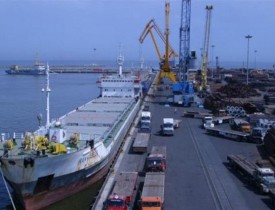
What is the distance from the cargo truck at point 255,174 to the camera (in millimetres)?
17164

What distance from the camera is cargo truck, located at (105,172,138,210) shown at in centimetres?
1474

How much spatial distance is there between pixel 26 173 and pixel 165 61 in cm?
4379

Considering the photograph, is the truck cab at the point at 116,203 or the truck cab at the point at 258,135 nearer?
the truck cab at the point at 116,203

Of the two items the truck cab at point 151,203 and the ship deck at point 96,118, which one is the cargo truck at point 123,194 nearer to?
the truck cab at point 151,203

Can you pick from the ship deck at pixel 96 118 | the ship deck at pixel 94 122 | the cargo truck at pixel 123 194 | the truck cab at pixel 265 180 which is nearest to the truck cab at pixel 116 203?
the cargo truck at pixel 123 194

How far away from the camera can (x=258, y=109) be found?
41.4m

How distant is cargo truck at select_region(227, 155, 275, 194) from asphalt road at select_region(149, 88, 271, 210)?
1.06 ft

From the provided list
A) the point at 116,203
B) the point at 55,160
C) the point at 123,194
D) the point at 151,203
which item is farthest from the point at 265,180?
the point at 55,160

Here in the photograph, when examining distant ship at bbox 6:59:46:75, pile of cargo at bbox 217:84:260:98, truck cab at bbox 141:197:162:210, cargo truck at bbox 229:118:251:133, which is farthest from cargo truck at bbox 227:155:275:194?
distant ship at bbox 6:59:46:75

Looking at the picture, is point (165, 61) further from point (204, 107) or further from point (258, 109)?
point (258, 109)

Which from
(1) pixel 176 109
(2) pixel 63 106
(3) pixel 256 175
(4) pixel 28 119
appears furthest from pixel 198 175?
(2) pixel 63 106

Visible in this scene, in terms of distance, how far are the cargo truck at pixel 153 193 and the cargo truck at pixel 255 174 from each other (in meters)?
3.95

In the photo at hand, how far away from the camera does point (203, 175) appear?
1988 cm

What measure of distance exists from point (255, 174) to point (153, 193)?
5.25m
